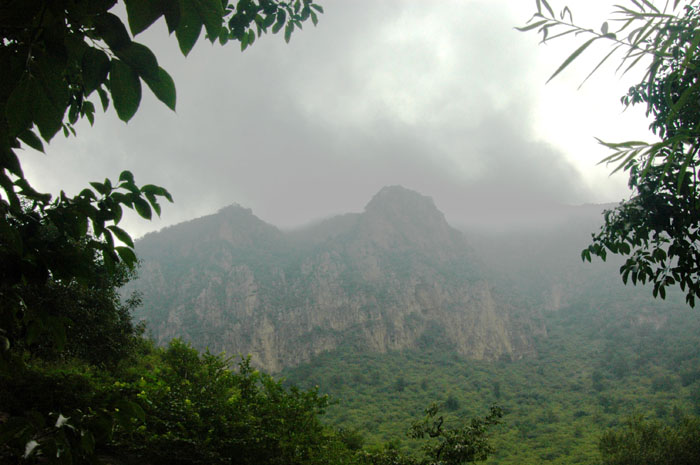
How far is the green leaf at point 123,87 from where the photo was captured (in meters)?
0.64

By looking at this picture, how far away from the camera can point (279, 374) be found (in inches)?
2579

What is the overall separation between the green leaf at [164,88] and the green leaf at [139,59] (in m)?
0.02

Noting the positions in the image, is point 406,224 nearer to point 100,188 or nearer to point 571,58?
point 571,58

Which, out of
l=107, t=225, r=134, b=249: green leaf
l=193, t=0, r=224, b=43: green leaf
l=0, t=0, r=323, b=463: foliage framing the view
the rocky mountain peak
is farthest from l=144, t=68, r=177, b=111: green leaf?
the rocky mountain peak

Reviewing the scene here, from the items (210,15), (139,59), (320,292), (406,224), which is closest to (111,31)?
(139,59)

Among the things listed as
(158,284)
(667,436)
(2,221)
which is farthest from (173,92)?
(158,284)

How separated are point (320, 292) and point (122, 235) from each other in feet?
285

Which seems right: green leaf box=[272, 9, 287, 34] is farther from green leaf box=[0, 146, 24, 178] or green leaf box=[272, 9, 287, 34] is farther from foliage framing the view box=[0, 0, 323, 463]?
green leaf box=[0, 146, 24, 178]

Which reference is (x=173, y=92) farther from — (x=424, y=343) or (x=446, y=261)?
(x=446, y=261)

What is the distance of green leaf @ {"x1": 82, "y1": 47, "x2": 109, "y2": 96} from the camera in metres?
0.66

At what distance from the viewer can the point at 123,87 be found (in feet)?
2.14

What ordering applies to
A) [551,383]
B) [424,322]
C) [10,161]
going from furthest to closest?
[424,322]
[551,383]
[10,161]

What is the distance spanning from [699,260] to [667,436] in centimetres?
3038

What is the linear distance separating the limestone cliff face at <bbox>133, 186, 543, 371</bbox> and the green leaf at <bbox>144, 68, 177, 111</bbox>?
230ft
